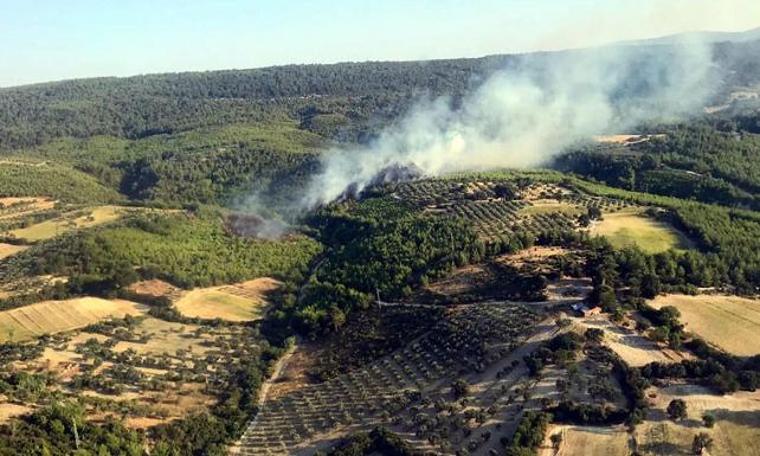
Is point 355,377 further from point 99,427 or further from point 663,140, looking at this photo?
point 663,140

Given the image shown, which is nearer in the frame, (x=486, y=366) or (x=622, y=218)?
(x=486, y=366)

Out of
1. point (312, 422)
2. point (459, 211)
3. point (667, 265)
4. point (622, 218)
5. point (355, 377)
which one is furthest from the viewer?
point (459, 211)

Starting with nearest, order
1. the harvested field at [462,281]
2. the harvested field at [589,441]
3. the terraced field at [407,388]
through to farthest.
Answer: the harvested field at [589,441]
the terraced field at [407,388]
the harvested field at [462,281]

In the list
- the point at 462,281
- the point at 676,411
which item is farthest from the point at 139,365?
the point at 676,411

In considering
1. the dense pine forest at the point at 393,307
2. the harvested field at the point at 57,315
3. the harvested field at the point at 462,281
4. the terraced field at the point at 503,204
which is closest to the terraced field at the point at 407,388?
the dense pine forest at the point at 393,307

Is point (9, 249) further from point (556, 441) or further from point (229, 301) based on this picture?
point (556, 441)

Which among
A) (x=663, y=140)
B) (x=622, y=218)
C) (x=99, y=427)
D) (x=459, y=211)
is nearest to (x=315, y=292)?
(x=459, y=211)

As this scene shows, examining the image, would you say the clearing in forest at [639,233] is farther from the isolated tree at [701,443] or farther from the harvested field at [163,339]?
the harvested field at [163,339]
